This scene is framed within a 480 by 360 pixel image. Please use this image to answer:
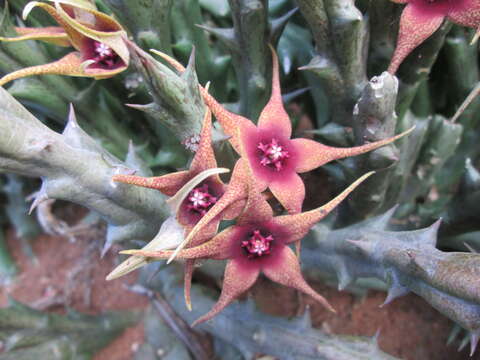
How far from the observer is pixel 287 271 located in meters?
0.83

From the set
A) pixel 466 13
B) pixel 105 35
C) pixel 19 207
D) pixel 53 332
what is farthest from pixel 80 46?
pixel 19 207

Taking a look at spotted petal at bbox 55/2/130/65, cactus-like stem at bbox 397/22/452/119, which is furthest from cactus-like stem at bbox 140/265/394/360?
spotted petal at bbox 55/2/130/65

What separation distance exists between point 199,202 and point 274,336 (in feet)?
1.59

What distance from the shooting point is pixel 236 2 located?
0.97 meters

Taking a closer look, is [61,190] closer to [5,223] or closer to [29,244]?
[29,244]

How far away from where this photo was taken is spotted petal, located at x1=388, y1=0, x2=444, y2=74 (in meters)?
0.85

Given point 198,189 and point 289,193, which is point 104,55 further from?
point 289,193

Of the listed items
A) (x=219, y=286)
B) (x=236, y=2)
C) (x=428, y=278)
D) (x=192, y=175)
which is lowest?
(x=219, y=286)

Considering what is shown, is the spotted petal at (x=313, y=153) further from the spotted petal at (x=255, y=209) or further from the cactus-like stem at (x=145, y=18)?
the cactus-like stem at (x=145, y=18)

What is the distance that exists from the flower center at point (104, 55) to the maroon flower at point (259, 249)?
0.39m

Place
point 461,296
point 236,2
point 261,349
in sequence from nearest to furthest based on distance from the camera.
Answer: point 461,296
point 236,2
point 261,349

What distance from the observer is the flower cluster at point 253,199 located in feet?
2.41

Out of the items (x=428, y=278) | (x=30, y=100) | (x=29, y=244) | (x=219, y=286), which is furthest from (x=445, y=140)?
(x=29, y=244)

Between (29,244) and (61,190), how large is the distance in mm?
1149
